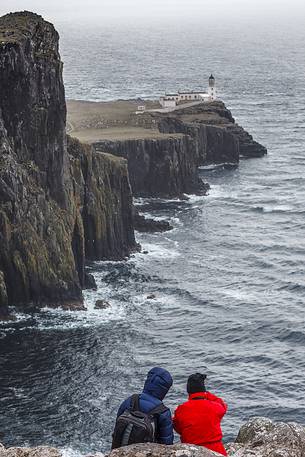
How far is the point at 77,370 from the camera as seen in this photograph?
278 ft

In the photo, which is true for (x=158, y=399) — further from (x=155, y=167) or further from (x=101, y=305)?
(x=155, y=167)

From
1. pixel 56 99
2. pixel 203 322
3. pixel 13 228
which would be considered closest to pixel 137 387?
pixel 203 322

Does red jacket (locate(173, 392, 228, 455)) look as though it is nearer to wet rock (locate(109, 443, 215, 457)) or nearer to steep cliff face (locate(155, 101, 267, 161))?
wet rock (locate(109, 443, 215, 457))

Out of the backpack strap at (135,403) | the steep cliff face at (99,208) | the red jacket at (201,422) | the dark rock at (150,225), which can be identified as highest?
the backpack strap at (135,403)

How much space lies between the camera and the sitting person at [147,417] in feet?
77.1

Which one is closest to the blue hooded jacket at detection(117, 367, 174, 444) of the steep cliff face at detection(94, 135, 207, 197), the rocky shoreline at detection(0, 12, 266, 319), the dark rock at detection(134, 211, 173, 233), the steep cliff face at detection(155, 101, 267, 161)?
the rocky shoreline at detection(0, 12, 266, 319)

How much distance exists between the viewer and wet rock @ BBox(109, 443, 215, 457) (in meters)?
23.0

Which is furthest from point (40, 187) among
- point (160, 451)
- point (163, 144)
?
point (160, 451)

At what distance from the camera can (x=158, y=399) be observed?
24188mm

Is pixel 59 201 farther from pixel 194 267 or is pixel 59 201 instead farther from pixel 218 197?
pixel 218 197

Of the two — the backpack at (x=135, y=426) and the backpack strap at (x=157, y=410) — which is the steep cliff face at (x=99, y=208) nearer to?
the backpack strap at (x=157, y=410)

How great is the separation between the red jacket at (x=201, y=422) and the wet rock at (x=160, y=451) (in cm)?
194

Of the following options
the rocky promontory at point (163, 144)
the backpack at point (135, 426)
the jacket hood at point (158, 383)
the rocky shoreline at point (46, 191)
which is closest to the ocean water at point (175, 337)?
the rocky shoreline at point (46, 191)

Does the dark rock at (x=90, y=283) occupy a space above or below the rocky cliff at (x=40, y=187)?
below
